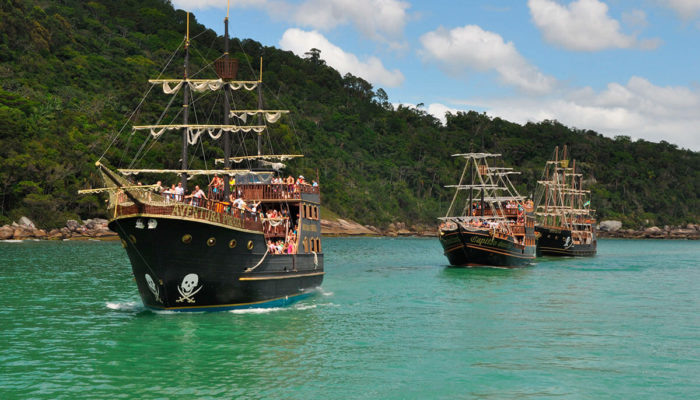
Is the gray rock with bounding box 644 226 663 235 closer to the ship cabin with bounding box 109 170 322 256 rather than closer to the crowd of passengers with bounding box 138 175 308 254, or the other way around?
the ship cabin with bounding box 109 170 322 256

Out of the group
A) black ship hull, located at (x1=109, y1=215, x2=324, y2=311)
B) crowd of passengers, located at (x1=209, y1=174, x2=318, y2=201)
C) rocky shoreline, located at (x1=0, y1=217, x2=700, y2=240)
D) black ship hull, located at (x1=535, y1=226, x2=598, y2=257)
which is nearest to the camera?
black ship hull, located at (x1=109, y1=215, x2=324, y2=311)

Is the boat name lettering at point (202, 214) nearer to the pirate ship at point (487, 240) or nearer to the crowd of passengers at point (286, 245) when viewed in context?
the crowd of passengers at point (286, 245)

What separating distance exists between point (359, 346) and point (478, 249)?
3347 centimetres

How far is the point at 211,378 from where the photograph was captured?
1775 cm

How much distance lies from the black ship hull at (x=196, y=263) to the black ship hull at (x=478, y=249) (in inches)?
1111

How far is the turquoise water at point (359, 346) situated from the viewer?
17.4 metres

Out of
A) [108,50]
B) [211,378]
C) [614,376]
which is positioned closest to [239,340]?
[211,378]

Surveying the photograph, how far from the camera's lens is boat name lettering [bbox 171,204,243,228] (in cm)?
2347

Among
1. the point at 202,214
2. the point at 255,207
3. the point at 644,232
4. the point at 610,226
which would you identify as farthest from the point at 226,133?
the point at 644,232

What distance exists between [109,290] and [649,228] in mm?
185060

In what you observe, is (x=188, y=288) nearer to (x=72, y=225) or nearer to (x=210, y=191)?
(x=210, y=191)

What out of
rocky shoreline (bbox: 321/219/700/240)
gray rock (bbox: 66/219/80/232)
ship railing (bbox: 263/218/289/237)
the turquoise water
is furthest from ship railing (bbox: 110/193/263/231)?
rocky shoreline (bbox: 321/219/700/240)

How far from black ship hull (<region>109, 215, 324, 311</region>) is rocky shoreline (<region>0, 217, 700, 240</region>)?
68.3 metres

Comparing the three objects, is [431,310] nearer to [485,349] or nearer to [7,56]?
[485,349]
